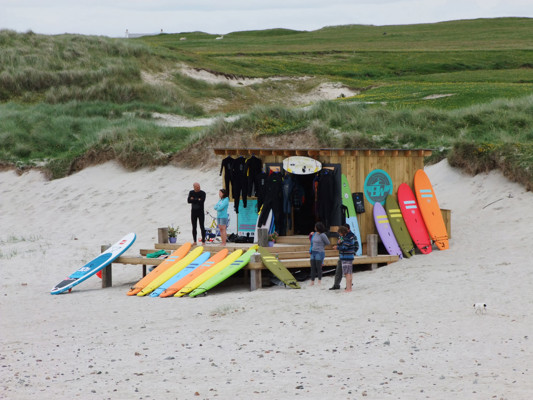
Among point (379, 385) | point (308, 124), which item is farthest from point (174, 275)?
point (308, 124)

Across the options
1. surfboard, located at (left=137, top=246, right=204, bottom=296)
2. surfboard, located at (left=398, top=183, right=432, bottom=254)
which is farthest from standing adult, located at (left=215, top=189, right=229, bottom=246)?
surfboard, located at (left=398, top=183, right=432, bottom=254)

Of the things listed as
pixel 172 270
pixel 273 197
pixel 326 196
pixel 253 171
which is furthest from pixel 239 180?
pixel 172 270

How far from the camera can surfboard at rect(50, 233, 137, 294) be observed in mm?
16922

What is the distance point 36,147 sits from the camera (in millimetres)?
32781

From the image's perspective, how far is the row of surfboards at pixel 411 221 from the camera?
17.9 meters

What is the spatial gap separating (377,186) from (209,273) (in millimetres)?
4633

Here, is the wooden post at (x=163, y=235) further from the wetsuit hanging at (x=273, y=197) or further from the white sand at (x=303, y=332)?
the wetsuit hanging at (x=273, y=197)

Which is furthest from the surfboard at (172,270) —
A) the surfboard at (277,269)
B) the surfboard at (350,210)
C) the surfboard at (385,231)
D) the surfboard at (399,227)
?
the surfboard at (399,227)

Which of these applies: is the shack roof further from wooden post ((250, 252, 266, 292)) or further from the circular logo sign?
wooden post ((250, 252, 266, 292))

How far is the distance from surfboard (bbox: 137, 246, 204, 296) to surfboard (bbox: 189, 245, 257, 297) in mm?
1020

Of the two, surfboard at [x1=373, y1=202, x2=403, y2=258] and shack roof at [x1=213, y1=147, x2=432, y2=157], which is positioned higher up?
shack roof at [x1=213, y1=147, x2=432, y2=157]

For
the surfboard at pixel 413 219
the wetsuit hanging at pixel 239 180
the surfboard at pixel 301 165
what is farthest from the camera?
the wetsuit hanging at pixel 239 180

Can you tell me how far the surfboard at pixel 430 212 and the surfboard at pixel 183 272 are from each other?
5.14 metres

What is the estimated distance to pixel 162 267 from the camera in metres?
17.0
